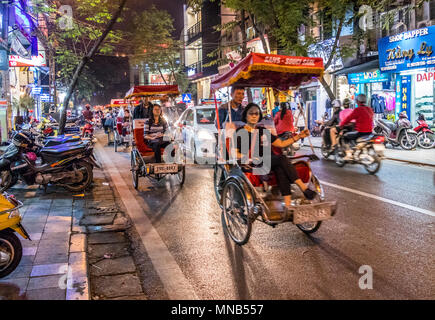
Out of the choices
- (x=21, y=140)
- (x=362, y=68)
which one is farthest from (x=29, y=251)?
(x=362, y=68)

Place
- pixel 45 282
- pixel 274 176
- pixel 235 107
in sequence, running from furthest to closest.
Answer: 1. pixel 235 107
2. pixel 274 176
3. pixel 45 282

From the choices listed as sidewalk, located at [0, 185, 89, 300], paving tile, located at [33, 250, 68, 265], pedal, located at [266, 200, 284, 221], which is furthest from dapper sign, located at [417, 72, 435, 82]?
paving tile, located at [33, 250, 68, 265]

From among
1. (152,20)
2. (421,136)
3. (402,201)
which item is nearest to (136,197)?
(402,201)

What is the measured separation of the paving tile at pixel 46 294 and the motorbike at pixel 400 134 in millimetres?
13966

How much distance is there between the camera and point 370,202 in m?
7.20

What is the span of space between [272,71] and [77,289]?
3938mm

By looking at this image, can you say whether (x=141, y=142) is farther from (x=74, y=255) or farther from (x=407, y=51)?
(x=407, y=51)

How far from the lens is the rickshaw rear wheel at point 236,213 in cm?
500

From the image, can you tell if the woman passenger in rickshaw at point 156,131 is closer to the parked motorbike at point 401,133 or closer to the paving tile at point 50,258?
the paving tile at point 50,258

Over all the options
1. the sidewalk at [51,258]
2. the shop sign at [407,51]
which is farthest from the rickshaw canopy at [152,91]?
the shop sign at [407,51]

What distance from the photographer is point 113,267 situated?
181 inches

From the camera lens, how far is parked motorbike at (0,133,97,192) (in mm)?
8344

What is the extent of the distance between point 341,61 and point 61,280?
19976 mm
